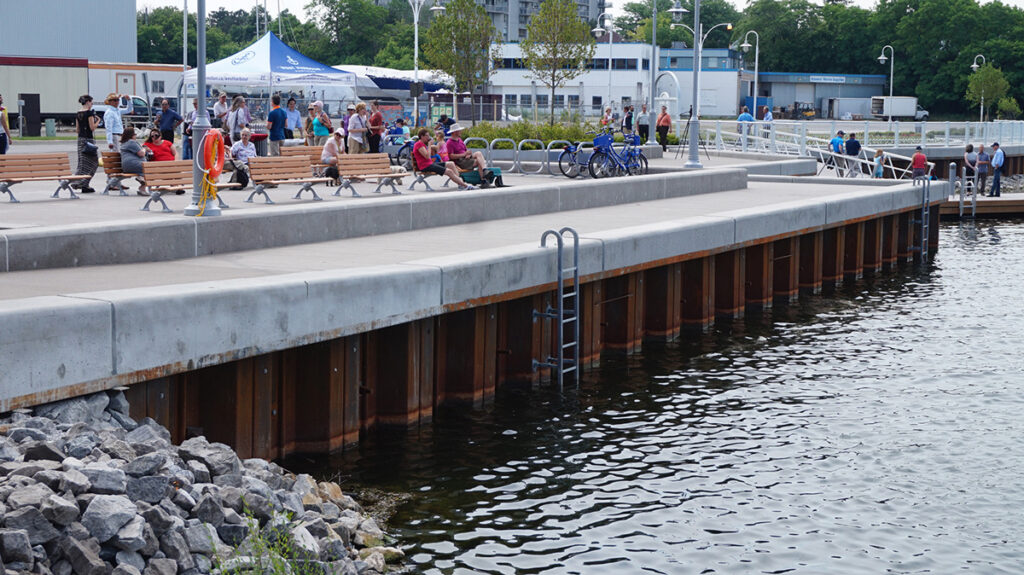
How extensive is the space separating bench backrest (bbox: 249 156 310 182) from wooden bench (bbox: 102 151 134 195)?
2.37 m

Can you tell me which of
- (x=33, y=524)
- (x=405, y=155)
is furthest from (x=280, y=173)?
(x=33, y=524)

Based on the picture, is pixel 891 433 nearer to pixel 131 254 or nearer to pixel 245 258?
pixel 245 258

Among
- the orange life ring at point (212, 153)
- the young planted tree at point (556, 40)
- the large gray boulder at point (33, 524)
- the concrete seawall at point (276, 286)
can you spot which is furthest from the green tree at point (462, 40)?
the large gray boulder at point (33, 524)

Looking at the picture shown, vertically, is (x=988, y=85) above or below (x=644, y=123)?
above

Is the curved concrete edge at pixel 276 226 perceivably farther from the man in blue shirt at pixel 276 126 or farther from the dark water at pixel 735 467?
the man in blue shirt at pixel 276 126

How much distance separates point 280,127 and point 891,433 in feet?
55.5

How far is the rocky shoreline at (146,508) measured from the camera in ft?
23.9

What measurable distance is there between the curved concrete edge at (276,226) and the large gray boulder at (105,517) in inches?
236

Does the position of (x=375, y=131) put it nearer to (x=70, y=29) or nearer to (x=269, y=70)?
(x=269, y=70)

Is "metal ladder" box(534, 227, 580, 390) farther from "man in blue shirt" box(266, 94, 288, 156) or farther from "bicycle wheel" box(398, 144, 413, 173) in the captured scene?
"bicycle wheel" box(398, 144, 413, 173)

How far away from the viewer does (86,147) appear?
22.1 meters

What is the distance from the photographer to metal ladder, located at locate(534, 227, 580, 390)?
14.9 m

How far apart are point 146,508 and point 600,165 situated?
23213 mm

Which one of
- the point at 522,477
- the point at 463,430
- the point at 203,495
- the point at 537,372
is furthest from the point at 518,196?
the point at 203,495
